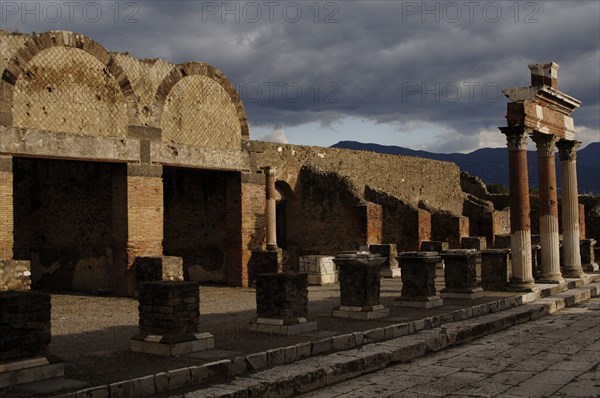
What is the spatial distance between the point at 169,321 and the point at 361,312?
325cm

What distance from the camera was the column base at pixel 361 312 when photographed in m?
9.30

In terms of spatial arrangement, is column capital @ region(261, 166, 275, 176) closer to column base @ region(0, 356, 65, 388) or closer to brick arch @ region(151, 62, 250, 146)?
brick arch @ region(151, 62, 250, 146)

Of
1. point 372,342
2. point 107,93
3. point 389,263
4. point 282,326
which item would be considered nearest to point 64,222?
point 107,93

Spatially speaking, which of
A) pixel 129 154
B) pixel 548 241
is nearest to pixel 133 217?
pixel 129 154

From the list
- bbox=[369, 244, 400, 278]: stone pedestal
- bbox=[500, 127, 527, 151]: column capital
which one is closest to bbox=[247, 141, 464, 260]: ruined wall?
bbox=[369, 244, 400, 278]: stone pedestal

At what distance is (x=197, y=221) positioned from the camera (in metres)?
16.0

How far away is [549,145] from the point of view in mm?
14203

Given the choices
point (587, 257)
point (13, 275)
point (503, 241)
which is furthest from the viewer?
point (503, 241)

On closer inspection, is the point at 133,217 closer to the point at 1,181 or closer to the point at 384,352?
the point at 1,181

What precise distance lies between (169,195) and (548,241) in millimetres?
8442

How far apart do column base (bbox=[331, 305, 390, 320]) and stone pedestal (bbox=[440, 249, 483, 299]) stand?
283cm

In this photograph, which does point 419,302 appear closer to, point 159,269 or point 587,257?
point 159,269

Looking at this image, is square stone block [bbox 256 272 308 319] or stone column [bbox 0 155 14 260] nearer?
square stone block [bbox 256 272 308 319]

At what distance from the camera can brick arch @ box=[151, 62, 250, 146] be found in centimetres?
1356
